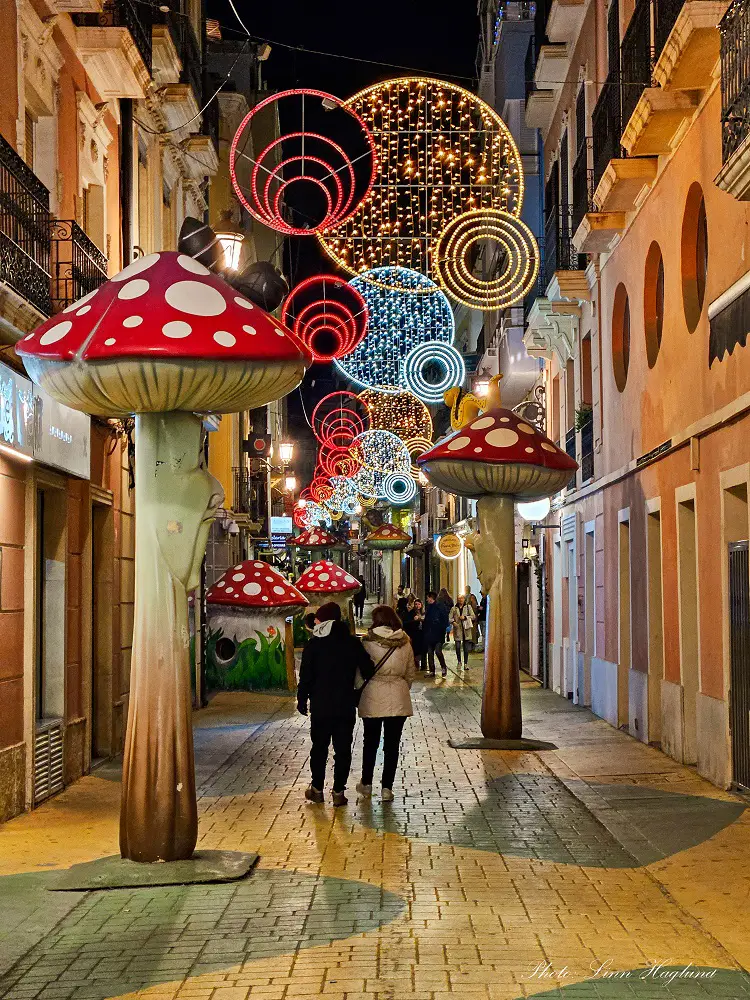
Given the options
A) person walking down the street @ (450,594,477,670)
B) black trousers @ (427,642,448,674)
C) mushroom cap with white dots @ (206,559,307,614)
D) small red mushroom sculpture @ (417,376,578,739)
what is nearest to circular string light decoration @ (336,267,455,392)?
small red mushroom sculpture @ (417,376,578,739)

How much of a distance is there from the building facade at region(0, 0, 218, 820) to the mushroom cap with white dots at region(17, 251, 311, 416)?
2.20 m

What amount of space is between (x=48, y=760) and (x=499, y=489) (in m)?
6.12

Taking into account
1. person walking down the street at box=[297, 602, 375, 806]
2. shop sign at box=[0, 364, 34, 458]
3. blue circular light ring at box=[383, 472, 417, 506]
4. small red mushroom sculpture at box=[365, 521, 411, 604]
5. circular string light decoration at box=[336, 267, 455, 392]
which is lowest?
person walking down the street at box=[297, 602, 375, 806]

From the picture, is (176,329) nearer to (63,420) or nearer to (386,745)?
(63,420)

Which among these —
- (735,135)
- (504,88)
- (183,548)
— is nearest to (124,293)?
(183,548)

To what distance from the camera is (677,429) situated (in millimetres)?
15594

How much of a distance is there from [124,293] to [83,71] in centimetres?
749

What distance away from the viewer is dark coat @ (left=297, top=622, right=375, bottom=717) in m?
12.6

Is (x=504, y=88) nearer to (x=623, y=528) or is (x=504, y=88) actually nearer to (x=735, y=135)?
(x=623, y=528)

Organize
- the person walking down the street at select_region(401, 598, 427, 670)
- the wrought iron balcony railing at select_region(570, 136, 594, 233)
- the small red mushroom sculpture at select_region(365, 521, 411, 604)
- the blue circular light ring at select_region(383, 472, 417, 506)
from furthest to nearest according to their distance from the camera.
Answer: the small red mushroom sculpture at select_region(365, 521, 411, 604) < the blue circular light ring at select_region(383, 472, 417, 506) < the person walking down the street at select_region(401, 598, 427, 670) < the wrought iron balcony railing at select_region(570, 136, 594, 233)

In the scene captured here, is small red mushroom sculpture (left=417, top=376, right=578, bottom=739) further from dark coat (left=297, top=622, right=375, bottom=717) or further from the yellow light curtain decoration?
dark coat (left=297, top=622, right=375, bottom=717)

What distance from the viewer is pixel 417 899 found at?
28.1ft

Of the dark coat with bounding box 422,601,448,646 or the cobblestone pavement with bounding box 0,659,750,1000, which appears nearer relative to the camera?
the cobblestone pavement with bounding box 0,659,750,1000

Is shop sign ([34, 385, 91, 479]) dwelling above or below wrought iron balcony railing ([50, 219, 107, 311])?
below
